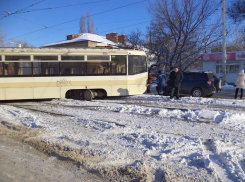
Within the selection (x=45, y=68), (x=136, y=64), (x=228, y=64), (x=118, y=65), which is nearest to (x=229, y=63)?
(x=228, y=64)

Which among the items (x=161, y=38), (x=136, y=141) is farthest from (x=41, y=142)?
(x=161, y=38)

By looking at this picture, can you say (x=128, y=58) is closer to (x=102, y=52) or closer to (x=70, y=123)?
(x=102, y=52)

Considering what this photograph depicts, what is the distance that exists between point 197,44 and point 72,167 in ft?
86.2

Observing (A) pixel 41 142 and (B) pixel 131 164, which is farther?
(A) pixel 41 142

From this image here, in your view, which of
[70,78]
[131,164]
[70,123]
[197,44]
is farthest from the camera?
[197,44]

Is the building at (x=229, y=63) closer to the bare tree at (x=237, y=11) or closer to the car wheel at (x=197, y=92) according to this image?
the bare tree at (x=237, y=11)

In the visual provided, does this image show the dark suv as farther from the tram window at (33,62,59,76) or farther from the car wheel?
the tram window at (33,62,59,76)

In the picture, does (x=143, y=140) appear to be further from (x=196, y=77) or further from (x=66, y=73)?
(x=196, y=77)

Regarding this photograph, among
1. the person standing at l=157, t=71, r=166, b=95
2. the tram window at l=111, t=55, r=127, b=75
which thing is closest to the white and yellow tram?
the tram window at l=111, t=55, r=127, b=75

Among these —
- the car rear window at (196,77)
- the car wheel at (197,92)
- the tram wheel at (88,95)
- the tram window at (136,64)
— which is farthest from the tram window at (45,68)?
the car wheel at (197,92)

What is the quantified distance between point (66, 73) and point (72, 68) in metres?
0.41

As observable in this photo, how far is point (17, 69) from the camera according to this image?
478 inches

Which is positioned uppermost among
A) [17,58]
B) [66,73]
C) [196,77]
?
[17,58]

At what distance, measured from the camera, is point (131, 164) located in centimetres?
452
